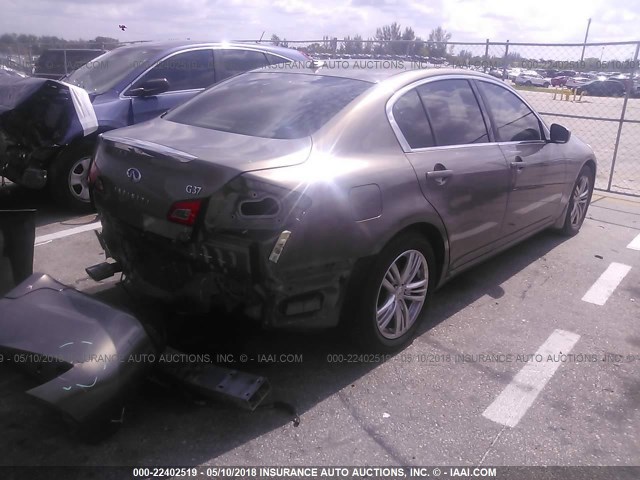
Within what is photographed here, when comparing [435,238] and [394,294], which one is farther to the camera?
[435,238]

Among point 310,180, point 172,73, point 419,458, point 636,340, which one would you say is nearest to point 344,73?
point 310,180

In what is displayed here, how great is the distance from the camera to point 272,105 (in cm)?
326

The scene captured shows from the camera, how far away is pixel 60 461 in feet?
7.86

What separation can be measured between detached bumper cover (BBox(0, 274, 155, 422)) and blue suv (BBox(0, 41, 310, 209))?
304 centimetres

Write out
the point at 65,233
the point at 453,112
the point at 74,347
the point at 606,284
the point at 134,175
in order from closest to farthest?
the point at 74,347 < the point at 134,175 < the point at 453,112 < the point at 606,284 < the point at 65,233

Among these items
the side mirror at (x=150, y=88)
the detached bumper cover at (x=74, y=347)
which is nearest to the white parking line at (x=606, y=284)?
the detached bumper cover at (x=74, y=347)

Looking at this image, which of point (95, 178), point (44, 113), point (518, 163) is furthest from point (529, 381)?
point (44, 113)

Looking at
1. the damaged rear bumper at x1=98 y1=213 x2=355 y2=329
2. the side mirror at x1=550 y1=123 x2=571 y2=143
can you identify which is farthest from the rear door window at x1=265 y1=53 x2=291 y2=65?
the damaged rear bumper at x1=98 y1=213 x2=355 y2=329

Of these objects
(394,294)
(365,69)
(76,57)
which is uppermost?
(76,57)

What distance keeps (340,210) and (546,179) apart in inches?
102

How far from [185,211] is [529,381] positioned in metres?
2.14

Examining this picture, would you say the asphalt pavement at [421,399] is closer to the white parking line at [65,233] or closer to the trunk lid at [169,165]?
the trunk lid at [169,165]

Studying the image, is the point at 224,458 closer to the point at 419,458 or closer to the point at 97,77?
the point at 419,458

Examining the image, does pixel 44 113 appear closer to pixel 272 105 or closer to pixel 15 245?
pixel 15 245
